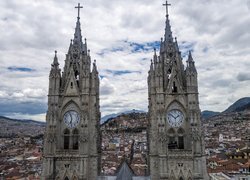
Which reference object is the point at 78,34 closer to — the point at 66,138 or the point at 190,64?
the point at 66,138

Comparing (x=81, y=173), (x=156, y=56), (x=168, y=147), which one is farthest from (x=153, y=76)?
(x=81, y=173)

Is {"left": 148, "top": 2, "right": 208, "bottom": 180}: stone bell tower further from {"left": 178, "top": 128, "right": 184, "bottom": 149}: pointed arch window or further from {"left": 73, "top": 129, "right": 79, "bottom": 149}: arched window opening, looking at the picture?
{"left": 73, "top": 129, "right": 79, "bottom": 149}: arched window opening

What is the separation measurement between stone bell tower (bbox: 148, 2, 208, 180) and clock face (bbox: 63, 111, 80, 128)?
31.7 ft

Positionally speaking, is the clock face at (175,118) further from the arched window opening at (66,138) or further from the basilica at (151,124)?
the arched window opening at (66,138)

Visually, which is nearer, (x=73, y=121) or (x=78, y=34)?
(x=73, y=121)

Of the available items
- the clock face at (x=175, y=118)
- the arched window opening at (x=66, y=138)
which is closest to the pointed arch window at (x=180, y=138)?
the clock face at (x=175, y=118)

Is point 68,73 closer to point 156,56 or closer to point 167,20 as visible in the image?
point 156,56

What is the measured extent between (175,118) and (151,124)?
10.3 feet

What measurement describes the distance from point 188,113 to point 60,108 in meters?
16.4

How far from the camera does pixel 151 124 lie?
39.1m

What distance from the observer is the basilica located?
3731 cm

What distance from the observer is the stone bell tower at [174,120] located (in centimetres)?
3716

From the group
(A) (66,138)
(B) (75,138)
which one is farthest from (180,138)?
(A) (66,138)

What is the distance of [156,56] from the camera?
4034 cm
